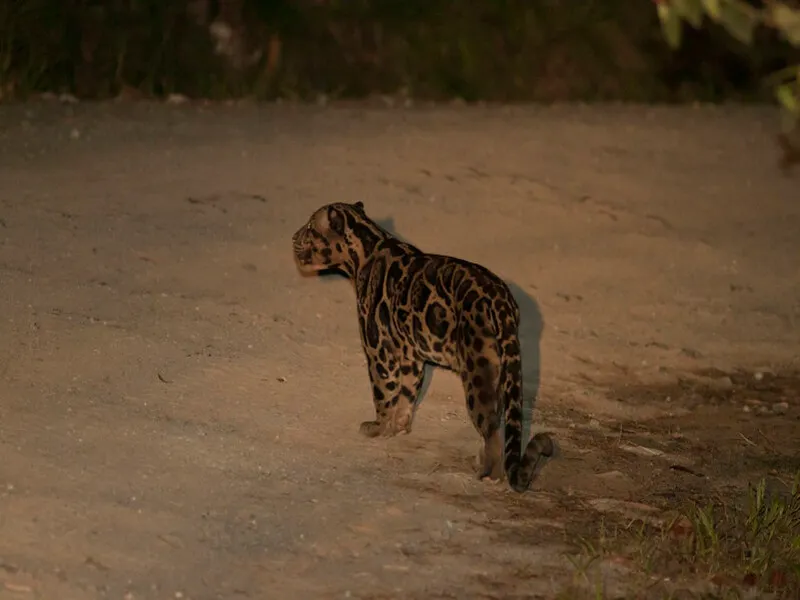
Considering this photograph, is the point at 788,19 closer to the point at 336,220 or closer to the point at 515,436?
the point at 515,436

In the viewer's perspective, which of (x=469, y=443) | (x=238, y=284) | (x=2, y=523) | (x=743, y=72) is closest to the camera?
(x=2, y=523)

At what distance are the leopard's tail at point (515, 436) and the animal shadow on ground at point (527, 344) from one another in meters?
0.55

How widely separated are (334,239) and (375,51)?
6405 millimetres

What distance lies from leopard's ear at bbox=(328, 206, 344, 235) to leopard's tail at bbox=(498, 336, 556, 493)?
1103 mm

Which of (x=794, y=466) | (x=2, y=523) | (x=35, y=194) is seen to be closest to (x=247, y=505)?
(x=2, y=523)

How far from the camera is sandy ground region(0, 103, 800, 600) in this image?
4.86 m

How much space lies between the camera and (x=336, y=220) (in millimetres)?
6094

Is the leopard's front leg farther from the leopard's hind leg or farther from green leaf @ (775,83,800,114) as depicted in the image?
green leaf @ (775,83,800,114)

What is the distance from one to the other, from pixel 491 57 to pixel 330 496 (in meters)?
7.42

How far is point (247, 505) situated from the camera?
202 inches

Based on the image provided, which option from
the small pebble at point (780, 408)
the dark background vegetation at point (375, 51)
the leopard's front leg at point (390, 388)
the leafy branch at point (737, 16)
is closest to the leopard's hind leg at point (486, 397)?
the leopard's front leg at point (390, 388)

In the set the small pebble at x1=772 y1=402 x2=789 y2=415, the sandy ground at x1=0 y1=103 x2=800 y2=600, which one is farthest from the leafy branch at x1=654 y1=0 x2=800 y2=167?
the small pebble at x1=772 y1=402 x2=789 y2=415

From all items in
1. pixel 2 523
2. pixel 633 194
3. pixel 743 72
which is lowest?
pixel 2 523

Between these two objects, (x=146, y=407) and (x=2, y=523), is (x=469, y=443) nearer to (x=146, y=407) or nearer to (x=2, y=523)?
(x=146, y=407)
